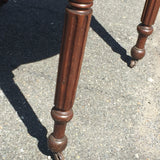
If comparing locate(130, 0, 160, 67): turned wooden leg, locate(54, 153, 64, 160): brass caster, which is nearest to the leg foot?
locate(130, 0, 160, 67): turned wooden leg

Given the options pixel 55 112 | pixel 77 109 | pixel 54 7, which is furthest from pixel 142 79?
pixel 54 7

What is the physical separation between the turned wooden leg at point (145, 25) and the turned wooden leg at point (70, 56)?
747mm

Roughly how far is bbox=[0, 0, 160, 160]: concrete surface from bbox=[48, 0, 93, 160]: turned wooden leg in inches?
10.2

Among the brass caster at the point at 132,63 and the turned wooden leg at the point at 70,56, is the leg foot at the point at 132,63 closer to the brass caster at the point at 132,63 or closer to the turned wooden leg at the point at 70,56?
the brass caster at the point at 132,63

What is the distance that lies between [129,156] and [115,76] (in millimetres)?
550

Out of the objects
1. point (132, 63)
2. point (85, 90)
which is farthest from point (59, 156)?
point (132, 63)

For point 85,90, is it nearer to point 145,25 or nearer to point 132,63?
point 132,63

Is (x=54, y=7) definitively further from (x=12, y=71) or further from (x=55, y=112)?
(x=55, y=112)

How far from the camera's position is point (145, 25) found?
67.9 inches

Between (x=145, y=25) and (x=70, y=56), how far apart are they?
86 cm

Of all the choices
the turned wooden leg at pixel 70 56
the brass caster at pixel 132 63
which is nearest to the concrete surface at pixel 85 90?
the brass caster at pixel 132 63

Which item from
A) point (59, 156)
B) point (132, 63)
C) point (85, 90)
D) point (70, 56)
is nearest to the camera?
point (70, 56)

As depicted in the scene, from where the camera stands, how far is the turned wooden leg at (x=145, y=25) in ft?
5.26

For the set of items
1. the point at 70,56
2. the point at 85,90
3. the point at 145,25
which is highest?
the point at 70,56
